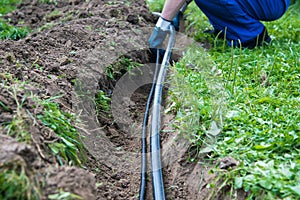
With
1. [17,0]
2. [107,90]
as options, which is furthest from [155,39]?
[17,0]

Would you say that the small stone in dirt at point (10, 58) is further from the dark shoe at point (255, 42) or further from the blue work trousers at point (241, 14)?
the dark shoe at point (255, 42)

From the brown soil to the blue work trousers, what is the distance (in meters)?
0.74

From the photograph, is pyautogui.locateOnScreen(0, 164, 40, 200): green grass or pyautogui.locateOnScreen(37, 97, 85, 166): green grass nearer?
pyautogui.locateOnScreen(0, 164, 40, 200): green grass

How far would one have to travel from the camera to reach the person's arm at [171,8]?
397cm

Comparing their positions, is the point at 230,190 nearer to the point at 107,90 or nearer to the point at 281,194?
the point at 281,194

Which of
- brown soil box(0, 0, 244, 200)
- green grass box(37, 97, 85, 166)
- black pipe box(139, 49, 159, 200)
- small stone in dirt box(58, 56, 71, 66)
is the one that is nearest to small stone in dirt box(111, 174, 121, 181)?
brown soil box(0, 0, 244, 200)

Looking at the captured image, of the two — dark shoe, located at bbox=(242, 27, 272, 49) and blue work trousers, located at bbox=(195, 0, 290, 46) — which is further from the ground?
blue work trousers, located at bbox=(195, 0, 290, 46)

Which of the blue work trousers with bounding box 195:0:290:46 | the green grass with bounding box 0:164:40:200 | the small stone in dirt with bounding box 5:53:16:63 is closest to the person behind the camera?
the green grass with bounding box 0:164:40:200

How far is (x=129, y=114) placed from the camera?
356 centimetres

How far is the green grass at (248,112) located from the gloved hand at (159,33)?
1.41 ft

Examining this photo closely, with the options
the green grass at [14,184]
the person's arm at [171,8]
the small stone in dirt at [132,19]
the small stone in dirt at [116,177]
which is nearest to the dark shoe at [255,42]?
the person's arm at [171,8]

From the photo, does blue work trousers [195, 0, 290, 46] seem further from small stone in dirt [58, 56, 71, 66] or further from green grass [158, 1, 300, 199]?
small stone in dirt [58, 56, 71, 66]

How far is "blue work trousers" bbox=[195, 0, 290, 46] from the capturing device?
393 cm

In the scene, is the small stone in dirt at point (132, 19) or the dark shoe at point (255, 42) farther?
the small stone in dirt at point (132, 19)
